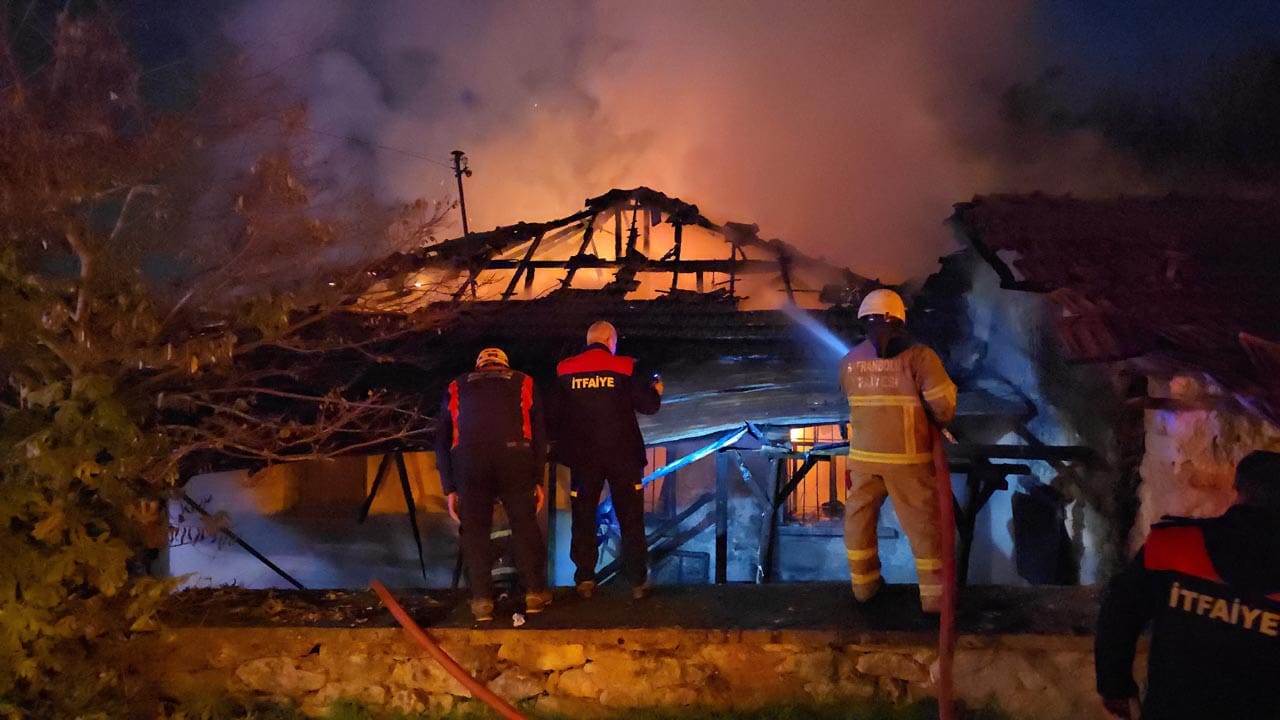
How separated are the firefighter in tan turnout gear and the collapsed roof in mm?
830

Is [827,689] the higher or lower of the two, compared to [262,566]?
higher

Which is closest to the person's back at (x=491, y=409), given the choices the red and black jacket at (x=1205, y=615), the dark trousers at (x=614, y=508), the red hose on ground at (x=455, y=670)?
the dark trousers at (x=614, y=508)

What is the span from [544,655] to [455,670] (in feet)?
1.54

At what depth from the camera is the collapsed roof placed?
341 cm

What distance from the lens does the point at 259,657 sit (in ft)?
13.5

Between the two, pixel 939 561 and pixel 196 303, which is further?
pixel 196 303

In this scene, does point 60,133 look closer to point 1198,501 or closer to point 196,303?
point 196,303

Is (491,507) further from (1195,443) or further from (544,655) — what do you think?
(1195,443)

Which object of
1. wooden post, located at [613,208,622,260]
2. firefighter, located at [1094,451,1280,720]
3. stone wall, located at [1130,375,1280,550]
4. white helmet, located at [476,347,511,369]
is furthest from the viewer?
wooden post, located at [613,208,622,260]

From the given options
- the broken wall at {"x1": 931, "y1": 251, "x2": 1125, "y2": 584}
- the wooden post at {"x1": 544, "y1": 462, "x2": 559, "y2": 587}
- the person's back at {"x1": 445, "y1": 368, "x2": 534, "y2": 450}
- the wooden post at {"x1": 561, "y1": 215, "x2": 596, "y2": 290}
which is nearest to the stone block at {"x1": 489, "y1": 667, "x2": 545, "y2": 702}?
the person's back at {"x1": 445, "y1": 368, "x2": 534, "y2": 450}

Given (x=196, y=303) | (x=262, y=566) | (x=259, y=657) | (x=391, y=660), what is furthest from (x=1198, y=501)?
(x=262, y=566)

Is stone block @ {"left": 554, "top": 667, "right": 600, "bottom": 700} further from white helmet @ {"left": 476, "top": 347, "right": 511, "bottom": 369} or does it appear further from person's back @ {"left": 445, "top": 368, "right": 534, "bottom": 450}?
white helmet @ {"left": 476, "top": 347, "right": 511, "bottom": 369}

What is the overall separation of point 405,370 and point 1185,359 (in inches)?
229

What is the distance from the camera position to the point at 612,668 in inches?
157
